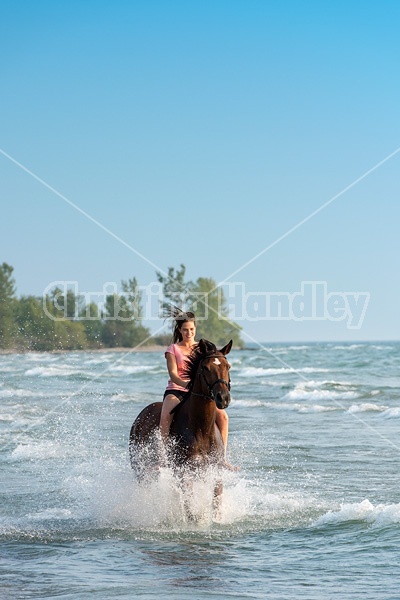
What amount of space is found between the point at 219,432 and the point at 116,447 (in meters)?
6.30

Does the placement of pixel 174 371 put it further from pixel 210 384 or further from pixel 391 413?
pixel 391 413

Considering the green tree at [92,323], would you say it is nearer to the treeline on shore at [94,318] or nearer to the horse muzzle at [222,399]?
the treeline on shore at [94,318]

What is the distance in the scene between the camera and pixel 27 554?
8.31 meters

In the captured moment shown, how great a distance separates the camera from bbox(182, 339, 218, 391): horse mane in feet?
30.9

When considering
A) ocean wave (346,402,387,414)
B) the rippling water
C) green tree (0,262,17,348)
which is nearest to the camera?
the rippling water

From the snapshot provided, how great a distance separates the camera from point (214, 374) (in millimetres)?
9109

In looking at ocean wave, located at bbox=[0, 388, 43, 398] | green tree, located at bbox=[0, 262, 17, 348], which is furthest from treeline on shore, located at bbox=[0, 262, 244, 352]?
ocean wave, located at bbox=[0, 388, 43, 398]

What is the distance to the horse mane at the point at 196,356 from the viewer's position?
942 cm

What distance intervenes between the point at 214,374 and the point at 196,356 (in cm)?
51

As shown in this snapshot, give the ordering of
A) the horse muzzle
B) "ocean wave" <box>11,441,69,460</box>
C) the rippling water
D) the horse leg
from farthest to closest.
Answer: "ocean wave" <box>11,441,69,460</box>
the horse leg
the horse muzzle
the rippling water

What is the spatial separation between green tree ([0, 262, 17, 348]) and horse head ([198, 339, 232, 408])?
96637mm

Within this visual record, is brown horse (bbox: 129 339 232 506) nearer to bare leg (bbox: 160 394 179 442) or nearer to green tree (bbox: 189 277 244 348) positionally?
bare leg (bbox: 160 394 179 442)

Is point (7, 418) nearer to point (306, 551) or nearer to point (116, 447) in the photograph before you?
point (116, 447)

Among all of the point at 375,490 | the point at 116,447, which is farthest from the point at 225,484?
the point at 116,447
